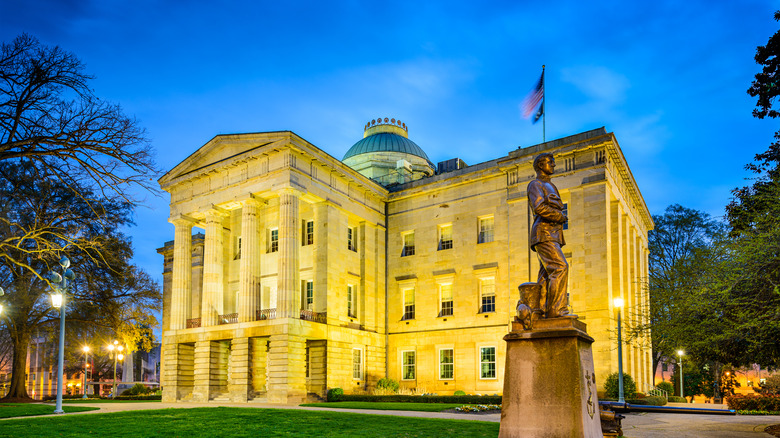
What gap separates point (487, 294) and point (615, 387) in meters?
9.77

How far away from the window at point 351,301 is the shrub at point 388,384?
4.60 m

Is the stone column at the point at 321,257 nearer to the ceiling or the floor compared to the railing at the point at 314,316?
nearer to the ceiling

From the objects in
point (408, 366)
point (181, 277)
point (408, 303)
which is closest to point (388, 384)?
point (408, 366)

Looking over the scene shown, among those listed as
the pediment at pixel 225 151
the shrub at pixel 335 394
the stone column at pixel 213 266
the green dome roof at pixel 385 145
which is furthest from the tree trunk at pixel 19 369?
the green dome roof at pixel 385 145

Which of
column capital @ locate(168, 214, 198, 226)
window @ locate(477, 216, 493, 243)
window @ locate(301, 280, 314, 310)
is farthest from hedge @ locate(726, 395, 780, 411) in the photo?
column capital @ locate(168, 214, 198, 226)

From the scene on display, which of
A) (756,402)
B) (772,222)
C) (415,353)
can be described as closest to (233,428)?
(772,222)

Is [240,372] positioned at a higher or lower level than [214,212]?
lower

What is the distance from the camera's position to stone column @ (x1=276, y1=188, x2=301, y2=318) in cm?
3375

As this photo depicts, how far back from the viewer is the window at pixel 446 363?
123ft

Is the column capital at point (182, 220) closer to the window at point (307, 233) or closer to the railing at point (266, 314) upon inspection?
the window at point (307, 233)

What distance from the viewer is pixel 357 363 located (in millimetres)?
38375

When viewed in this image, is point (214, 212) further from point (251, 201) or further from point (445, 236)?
point (445, 236)

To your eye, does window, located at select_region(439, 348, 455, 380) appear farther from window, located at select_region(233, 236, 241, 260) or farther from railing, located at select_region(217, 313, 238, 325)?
window, located at select_region(233, 236, 241, 260)

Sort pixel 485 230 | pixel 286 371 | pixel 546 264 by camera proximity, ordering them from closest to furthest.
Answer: pixel 546 264 < pixel 286 371 < pixel 485 230
